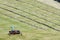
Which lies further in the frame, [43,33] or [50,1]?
[50,1]

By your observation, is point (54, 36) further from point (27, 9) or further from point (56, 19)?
point (27, 9)

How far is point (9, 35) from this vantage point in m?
46.3

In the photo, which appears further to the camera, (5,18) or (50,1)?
(50,1)

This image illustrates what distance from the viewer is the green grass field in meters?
48.5

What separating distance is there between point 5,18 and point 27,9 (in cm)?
1386

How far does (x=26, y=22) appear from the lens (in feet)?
195

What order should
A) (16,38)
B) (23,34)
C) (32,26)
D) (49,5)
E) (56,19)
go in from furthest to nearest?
(49,5) → (56,19) → (32,26) → (23,34) → (16,38)

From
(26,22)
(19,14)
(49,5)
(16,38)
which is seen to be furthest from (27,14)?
(16,38)

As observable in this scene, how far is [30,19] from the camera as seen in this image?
62.9 meters

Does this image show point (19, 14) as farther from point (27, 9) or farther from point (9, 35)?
point (9, 35)

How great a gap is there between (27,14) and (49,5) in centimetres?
1736

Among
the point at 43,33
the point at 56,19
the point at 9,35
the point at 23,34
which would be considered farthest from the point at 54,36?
the point at 56,19

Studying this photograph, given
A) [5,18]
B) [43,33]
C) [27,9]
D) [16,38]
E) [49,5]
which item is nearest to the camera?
[16,38]

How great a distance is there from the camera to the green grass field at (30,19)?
48.5 metres
